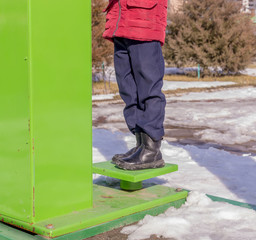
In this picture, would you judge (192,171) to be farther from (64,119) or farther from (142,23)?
(64,119)

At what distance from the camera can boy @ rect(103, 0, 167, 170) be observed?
8.05ft

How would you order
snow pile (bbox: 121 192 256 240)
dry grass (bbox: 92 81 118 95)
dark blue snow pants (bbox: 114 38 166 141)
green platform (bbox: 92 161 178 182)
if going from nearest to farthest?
1. snow pile (bbox: 121 192 256 240)
2. green platform (bbox: 92 161 178 182)
3. dark blue snow pants (bbox: 114 38 166 141)
4. dry grass (bbox: 92 81 118 95)

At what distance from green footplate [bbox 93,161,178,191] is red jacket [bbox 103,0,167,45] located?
701mm

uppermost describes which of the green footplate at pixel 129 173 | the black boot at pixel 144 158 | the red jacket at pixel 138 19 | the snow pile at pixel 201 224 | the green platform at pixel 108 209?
the red jacket at pixel 138 19

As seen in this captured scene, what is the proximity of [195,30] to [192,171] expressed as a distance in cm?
1408

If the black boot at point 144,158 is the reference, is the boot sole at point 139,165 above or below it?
below

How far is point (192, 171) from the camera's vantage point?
139 inches

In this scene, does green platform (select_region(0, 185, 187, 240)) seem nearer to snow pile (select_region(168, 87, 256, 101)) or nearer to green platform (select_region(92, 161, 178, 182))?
green platform (select_region(92, 161, 178, 182))

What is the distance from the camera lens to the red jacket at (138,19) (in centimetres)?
244

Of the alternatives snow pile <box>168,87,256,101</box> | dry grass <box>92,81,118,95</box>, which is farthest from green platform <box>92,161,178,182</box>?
dry grass <box>92,81,118,95</box>

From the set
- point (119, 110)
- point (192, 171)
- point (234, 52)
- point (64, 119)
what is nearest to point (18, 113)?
point (64, 119)

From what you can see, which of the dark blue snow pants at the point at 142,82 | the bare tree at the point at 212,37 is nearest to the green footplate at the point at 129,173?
the dark blue snow pants at the point at 142,82

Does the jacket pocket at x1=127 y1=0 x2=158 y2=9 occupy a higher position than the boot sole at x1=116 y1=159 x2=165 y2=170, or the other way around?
the jacket pocket at x1=127 y1=0 x2=158 y2=9

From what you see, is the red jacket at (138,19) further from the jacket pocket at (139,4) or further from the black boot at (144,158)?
the black boot at (144,158)
